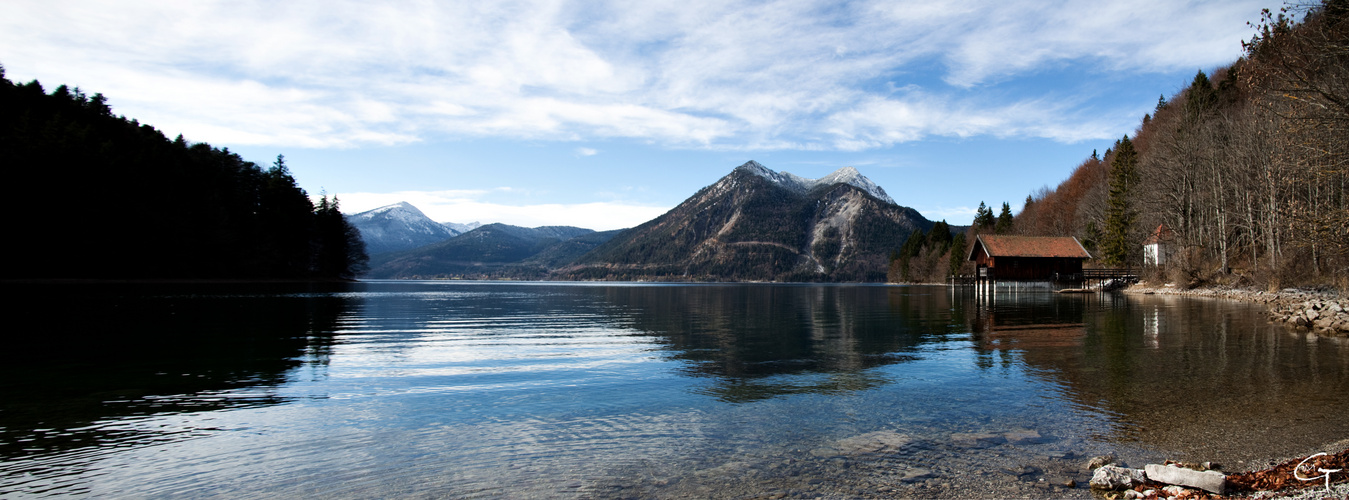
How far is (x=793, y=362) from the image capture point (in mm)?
16781

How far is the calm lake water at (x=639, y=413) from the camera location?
23.4 ft

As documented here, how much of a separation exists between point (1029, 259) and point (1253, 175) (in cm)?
3012

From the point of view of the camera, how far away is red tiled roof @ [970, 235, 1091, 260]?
7412 centimetres

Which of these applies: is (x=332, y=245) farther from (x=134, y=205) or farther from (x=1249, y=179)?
(x=1249, y=179)

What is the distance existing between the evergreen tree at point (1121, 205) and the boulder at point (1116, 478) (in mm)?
79492

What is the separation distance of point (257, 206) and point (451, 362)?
4279 inches

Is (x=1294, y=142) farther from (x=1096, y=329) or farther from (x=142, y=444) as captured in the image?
(x=142, y=444)

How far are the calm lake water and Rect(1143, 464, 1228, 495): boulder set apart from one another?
0.77 m

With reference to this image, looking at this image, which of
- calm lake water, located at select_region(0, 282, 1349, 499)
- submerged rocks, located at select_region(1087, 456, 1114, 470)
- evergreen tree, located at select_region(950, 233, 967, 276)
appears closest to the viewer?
calm lake water, located at select_region(0, 282, 1349, 499)

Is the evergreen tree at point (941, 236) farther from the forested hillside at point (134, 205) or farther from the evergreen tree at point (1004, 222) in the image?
the forested hillside at point (134, 205)

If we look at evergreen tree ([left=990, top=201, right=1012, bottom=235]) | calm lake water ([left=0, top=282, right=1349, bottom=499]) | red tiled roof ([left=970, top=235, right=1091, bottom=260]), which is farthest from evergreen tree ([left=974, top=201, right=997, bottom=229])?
calm lake water ([left=0, top=282, right=1349, bottom=499])

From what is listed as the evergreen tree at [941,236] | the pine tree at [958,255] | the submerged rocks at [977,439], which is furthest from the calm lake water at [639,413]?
the evergreen tree at [941,236]

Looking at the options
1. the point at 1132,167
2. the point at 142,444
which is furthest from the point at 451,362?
the point at 1132,167

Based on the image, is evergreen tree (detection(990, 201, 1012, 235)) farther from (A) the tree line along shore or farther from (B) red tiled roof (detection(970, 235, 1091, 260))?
(B) red tiled roof (detection(970, 235, 1091, 260))
